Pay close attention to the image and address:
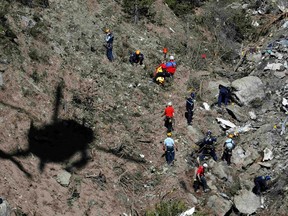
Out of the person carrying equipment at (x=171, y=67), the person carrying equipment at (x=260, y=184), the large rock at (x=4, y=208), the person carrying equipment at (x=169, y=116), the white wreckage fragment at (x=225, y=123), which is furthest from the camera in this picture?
the person carrying equipment at (x=171, y=67)

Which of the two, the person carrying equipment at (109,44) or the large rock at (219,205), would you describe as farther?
the person carrying equipment at (109,44)

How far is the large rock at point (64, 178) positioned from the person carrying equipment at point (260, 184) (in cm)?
638

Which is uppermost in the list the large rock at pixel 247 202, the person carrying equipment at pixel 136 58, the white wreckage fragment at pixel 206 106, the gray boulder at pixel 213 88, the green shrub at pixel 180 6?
the person carrying equipment at pixel 136 58

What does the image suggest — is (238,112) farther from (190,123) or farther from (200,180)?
(200,180)

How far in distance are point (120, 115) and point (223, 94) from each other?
448 cm

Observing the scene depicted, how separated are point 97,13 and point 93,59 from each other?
3108 millimetres

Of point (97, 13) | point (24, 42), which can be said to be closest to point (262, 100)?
→ point (97, 13)

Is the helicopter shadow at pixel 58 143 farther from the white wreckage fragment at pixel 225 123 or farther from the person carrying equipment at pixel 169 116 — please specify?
the white wreckage fragment at pixel 225 123

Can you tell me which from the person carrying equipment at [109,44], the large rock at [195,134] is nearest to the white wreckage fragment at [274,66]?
the large rock at [195,134]

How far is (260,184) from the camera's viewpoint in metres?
15.7

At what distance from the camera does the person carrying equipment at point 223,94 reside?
733 inches

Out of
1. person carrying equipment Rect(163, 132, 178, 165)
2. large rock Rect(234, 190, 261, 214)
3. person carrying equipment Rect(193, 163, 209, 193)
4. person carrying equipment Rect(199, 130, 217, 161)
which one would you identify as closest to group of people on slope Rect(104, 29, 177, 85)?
person carrying equipment Rect(163, 132, 178, 165)

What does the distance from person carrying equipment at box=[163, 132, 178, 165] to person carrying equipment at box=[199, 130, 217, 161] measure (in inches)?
42.1

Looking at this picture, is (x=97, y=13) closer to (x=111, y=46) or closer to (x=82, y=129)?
(x=111, y=46)
